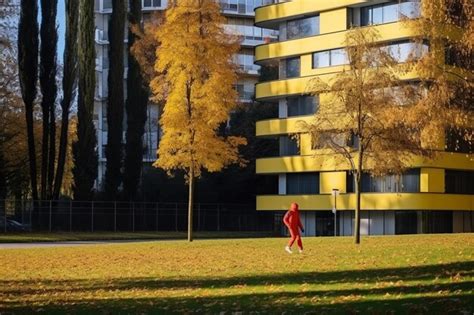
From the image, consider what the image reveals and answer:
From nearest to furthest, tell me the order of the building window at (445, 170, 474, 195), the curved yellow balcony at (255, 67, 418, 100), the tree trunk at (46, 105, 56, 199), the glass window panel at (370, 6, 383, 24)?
the building window at (445, 170, 474, 195)
the tree trunk at (46, 105, 56, 199)
the glass window panel at (370, 6, 383, 24)
the curved yellow balcony at (255, 67, 418, 100)

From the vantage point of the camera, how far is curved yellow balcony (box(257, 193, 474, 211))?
55031 millimetres

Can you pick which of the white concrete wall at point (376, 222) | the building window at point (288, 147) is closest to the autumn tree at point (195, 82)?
the white concrete wall at point (376, 222)

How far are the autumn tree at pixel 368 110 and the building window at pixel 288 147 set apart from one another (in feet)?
97.6

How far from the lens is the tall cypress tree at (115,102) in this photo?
61094 mm

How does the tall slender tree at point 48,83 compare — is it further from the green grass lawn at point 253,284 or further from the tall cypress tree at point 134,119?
the green grass lawn at point 253,284

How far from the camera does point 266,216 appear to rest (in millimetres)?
67000

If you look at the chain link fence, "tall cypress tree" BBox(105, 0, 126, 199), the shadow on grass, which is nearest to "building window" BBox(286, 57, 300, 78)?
the chain link fence

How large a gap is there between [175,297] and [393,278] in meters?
4.18

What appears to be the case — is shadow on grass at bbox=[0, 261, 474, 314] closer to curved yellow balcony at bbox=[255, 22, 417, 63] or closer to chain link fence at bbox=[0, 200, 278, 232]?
chain link fence at bbox=[0, 200, 278, 232]

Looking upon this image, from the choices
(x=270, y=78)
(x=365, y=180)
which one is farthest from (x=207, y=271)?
(x=270, y=78)

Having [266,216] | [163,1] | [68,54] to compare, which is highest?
[163,1]

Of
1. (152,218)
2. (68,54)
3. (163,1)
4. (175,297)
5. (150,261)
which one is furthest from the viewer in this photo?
(163,1)

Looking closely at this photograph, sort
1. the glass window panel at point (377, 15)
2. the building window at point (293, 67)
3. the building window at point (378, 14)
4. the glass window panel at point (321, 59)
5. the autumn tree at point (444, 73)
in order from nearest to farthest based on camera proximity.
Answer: the autumn tree at point (444, 73)
the building window at point (378, 14)
the glass window panel at point (377, 15)
the glass window panel at point (321, 59)
the building window at point (293, 67)

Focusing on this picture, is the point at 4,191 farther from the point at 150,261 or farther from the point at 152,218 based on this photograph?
the point at 150,261
